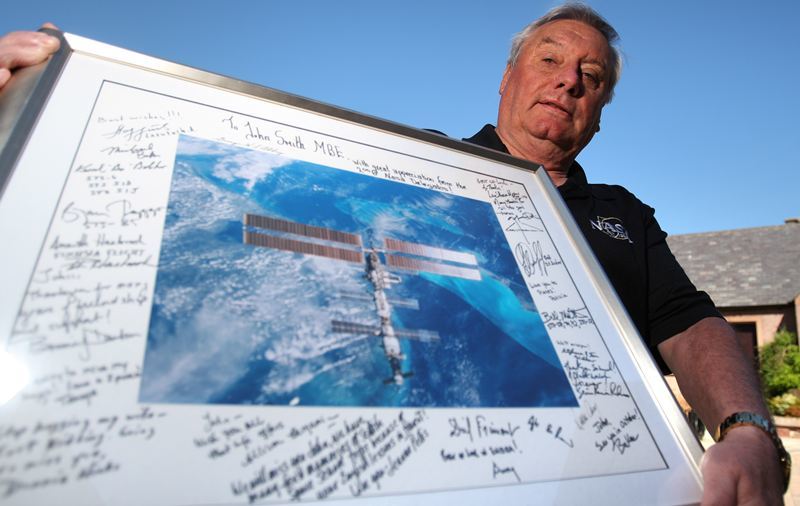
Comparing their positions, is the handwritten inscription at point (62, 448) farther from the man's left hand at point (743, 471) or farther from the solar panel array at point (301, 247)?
the man's left hand at point (743, 471)

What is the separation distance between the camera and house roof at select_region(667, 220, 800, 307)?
17953 mm

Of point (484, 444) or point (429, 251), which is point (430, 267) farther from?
point (484, 444)

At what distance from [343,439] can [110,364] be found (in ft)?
1.17

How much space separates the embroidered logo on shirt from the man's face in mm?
372

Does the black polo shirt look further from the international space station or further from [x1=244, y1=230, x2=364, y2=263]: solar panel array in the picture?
[x1=244, y1=230, x2=364, y2=263]: solar panel array

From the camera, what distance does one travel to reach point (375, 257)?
1043mm

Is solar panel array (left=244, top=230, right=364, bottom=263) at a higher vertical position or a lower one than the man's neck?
lower

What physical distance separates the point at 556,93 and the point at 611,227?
2.00ft

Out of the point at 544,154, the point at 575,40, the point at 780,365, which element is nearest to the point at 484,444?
the point at 544,154

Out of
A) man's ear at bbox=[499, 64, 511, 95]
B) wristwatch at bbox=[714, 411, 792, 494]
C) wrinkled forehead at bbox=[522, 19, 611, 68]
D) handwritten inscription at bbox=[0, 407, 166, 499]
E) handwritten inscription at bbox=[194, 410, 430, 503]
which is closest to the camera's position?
handwritten inscription at bbox=[0, 407, 166, 499]

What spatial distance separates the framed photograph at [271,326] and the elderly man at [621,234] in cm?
12

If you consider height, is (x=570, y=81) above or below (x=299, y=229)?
above

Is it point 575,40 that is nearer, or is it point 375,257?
point 375,257

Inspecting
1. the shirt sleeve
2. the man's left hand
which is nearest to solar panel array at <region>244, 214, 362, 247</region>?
the man's left hand
